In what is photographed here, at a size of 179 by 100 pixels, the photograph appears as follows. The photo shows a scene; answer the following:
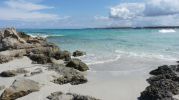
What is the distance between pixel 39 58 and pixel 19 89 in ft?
22.8

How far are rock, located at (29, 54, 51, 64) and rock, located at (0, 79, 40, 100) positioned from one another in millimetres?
5720

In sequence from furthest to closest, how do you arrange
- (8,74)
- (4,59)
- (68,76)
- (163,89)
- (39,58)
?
(39,58)
(4,59)
(8,74)
(68,76)
(163,89)

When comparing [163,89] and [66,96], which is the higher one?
[163,89]

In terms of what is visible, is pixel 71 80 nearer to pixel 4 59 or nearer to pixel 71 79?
pixel 71 79

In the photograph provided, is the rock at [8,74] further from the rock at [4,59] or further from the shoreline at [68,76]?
the rock at [4,59]

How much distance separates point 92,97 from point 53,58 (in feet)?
25.7

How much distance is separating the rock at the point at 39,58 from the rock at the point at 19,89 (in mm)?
5720

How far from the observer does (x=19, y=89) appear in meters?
9.94

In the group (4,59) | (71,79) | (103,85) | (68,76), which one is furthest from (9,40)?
(103,85)

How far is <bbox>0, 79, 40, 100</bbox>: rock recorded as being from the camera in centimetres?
963

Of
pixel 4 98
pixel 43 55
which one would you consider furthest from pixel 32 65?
pixel 4 98

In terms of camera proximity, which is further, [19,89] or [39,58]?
[39,58]

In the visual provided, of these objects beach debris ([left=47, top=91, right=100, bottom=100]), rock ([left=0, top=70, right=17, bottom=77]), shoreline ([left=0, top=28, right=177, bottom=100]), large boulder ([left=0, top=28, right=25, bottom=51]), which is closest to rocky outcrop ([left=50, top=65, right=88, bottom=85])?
shoreline ([left=0, top=28, right=177, bottom=100])

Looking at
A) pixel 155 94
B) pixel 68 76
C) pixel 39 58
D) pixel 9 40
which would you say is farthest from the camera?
pixel 9 40
